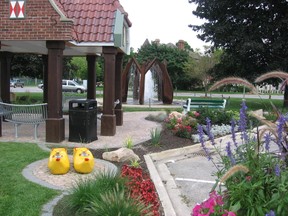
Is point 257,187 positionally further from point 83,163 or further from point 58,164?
point 58,164

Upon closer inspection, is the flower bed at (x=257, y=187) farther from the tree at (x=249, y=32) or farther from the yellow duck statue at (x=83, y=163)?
the tree at (x=249, y=32)

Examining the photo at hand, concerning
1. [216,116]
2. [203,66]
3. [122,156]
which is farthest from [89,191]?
[203,66]

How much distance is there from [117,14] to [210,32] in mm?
15504

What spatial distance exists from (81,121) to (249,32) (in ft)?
55.4

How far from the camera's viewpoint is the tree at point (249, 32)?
22844 millimetres

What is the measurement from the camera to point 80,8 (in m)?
11.8

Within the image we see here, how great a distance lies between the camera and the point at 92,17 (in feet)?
37.8

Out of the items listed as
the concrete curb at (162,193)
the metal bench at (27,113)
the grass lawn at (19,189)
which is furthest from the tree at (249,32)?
the grass lawn at (19,189)

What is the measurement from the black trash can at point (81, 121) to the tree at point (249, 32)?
1483cm

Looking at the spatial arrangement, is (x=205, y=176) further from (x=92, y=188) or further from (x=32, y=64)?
(x=32, y=64)

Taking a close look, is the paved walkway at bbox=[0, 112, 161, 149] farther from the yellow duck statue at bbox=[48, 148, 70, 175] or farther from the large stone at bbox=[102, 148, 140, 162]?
the yellow duck statue at bbox=[48, 148, 70, 175]

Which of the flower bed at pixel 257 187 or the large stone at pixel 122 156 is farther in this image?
the large stone at pixel 122 156

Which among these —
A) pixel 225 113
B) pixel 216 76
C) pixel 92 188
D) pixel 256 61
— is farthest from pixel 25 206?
pixel 216 76

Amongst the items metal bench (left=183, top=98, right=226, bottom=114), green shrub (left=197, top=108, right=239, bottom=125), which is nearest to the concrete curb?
green shrub (left=197, top=108, right=239, bottom=125)
